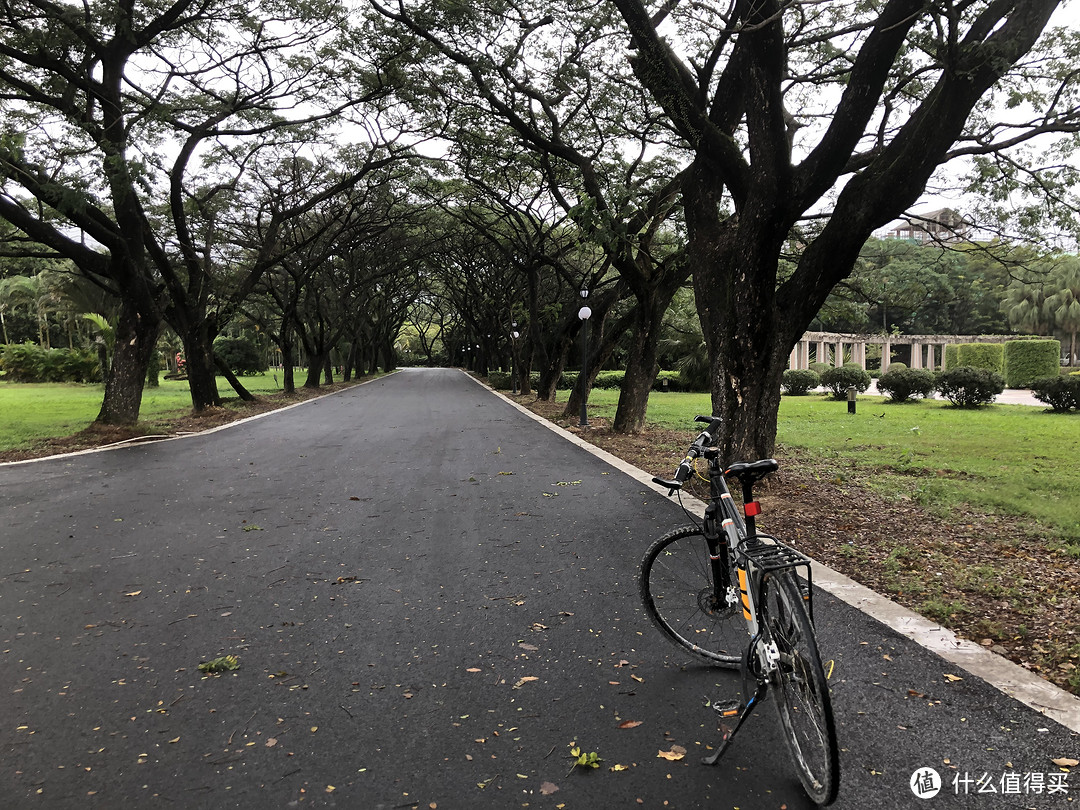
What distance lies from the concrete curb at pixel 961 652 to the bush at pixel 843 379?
20917 mm

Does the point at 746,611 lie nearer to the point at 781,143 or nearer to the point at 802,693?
the point at 802,693

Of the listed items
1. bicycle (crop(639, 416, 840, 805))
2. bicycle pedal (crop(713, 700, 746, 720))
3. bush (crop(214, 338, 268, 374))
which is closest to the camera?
bicycle (crop(639, 416, 840, 805))

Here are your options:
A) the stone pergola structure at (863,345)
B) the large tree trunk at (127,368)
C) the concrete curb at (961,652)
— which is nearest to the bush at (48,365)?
the large tree trunk at (127,368)

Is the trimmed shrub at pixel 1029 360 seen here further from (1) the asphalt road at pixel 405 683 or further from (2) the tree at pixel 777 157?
(1) the asphalt road at pixel 405 683

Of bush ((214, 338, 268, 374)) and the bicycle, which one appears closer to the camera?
the bicycle

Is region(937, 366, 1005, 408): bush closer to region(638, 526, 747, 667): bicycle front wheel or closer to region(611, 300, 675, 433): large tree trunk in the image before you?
region(611, 300, 675, 433): large tree trunk

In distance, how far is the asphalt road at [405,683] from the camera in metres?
2.47

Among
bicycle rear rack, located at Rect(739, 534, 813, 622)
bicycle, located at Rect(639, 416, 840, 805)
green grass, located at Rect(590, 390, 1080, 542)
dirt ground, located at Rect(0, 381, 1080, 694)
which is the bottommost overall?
dirt ground, located at Rect(0, 381, 1080, 694)

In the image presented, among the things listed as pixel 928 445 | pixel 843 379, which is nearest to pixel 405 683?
pixel 928 445

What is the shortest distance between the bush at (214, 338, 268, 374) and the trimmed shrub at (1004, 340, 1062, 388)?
44.3m

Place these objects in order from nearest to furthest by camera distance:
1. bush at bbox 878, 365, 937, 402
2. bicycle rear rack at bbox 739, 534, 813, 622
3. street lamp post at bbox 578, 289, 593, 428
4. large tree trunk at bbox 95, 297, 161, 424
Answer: bicycle rear rack at bbox 739, 534, 813, 622
large tree trunk at bbox 95, 297, 161, 424
street lamp post at bbox 578, 289, 593, 428
bush at bbox 878, 365, 937, 402

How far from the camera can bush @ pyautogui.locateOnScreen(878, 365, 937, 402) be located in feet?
72.1

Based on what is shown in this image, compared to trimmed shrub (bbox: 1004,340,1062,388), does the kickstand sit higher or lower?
lower

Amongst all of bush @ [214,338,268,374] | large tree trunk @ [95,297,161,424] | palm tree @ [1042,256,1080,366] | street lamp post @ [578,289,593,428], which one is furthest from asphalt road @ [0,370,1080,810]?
→ palm tree @ [1042,256,1080,366]
